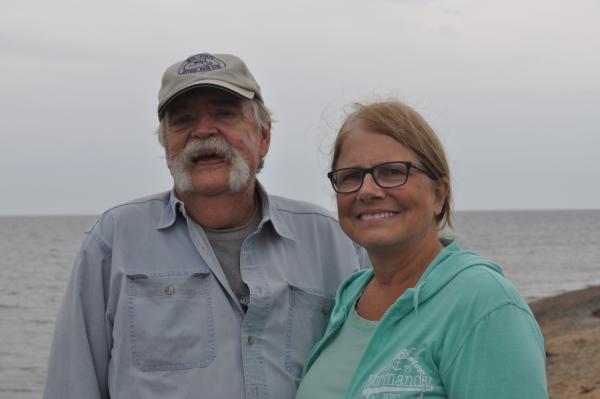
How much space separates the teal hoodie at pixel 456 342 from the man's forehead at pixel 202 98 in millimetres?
1483

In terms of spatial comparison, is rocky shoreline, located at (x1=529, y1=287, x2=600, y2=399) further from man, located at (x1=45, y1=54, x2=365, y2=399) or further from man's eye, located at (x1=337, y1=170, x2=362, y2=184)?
man's eye, located at (x1=337, y1=170, x2=362, y2=184)

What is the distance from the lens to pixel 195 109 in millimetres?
4188

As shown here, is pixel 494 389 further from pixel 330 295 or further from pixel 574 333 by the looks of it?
pixel 574 333

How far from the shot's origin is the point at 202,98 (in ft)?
13.7

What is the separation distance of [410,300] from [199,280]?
4.07ft

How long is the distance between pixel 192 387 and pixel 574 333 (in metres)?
14.0

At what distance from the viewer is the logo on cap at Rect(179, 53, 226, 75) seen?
414cm

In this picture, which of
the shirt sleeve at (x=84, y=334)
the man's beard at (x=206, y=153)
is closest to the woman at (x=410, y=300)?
the man's beard at (x=206, y=153)

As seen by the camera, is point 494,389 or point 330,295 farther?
point 330,295

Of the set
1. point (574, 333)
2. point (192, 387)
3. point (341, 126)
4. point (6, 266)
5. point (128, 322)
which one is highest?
point (341, 126)

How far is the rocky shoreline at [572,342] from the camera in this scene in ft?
36.2

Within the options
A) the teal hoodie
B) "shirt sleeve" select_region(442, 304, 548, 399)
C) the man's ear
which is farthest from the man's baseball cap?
"shirt sleeve" select_region(442, 304, 548, 399)

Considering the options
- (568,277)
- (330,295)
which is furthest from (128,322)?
(568,277)

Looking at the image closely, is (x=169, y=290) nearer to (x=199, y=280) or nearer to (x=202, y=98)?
(x=199, y=280)
